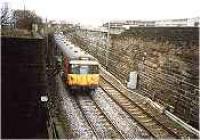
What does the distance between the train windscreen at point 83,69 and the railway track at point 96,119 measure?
4.77ft

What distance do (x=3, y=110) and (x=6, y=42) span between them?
2.35 meters

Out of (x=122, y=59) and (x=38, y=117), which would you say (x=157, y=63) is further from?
(x=38, y=117)

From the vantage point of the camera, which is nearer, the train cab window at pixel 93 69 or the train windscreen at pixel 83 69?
the train windscreen at pixel 83 69

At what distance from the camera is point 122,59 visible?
25.7 meters

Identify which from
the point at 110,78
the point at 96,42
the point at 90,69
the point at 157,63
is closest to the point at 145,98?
the point at 157,63

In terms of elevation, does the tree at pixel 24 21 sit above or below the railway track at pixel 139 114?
above

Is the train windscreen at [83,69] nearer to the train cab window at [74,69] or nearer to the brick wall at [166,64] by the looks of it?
the train cab window at [74,69]

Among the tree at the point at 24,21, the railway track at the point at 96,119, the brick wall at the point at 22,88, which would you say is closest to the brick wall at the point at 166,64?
the railway track at the point at 96,119

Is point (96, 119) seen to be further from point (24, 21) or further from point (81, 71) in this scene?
point (24, 21)

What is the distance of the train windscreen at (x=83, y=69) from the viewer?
62.7ft

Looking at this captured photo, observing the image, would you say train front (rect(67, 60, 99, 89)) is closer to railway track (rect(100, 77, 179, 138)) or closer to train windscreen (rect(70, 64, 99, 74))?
train windscreen (rect(70, 64, 99, 74))

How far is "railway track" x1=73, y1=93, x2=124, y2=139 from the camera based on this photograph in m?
13.8

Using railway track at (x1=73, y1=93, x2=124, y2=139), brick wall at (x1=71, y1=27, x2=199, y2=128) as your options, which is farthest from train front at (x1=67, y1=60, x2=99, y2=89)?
brick wall at (x1=71, y1=27, x2=199, y2=128)

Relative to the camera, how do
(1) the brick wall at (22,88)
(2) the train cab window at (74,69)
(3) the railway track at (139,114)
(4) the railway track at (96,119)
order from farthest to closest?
1. (2) the train cab window at (74,69)
2. (3) the railway track at (139,114)
3. (4) the railway track at (96,119)
4. (1) the brick wall at (22,88)
